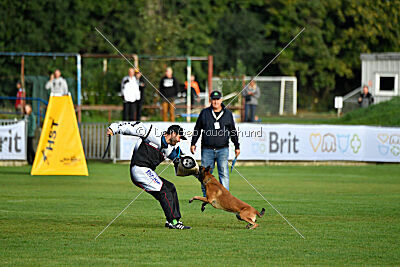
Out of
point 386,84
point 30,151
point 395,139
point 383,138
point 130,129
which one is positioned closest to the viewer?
point 130,129

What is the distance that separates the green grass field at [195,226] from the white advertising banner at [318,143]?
4290 mm

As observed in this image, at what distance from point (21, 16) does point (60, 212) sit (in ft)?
118

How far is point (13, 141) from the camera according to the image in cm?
2195

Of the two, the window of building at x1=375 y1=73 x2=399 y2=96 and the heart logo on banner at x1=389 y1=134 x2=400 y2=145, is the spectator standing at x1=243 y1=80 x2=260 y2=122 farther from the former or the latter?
the window of building at x1=375 y1=73 x2=399 y2=96

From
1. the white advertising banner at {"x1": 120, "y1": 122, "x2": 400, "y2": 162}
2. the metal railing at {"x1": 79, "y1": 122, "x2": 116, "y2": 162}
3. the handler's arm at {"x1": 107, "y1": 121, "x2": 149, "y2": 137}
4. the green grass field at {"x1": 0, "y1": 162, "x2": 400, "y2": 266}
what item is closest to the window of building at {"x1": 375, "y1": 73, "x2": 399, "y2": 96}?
the white advertising banner at {"x1": 120, "y1": 122, "x2": 400, "y2": 162}

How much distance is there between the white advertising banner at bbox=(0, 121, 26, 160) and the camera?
21.8 m

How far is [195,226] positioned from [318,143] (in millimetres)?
12719

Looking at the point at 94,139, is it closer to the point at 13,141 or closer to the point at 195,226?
the point at 13,141

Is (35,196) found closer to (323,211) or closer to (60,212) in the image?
(60,212)

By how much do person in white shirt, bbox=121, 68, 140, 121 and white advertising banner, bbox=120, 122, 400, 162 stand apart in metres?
2.27

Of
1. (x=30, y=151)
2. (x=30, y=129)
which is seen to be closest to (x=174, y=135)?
(x=30, y=129)

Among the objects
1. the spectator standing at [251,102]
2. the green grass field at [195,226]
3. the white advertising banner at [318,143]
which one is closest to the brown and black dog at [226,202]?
the green grass field at [195,226]

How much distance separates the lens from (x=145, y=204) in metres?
14.3

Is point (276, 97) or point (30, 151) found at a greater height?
point (276, 97)
